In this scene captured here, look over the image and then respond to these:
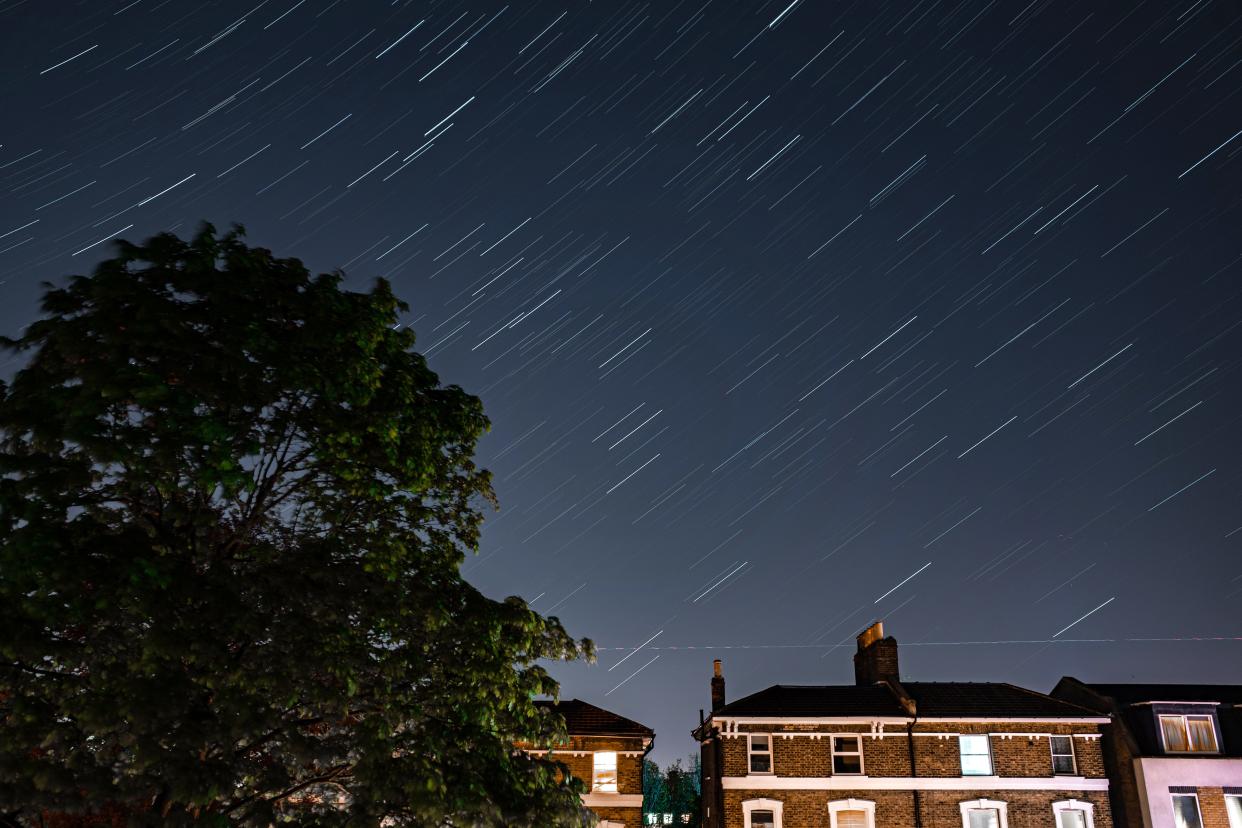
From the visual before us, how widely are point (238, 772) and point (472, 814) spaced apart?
123 inches

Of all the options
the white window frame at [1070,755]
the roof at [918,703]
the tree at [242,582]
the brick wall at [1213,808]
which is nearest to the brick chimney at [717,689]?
the roof at [918,703]

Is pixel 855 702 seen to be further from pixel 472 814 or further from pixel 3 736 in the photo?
pixel 3 736

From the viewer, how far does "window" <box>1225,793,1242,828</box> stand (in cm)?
3841

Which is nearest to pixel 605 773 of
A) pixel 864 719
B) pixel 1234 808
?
pixel 864 719

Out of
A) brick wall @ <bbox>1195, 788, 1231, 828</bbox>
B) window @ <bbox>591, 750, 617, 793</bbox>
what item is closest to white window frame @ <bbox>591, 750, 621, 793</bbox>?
window @ <bbox>591, 750, 617, 793</bbox>

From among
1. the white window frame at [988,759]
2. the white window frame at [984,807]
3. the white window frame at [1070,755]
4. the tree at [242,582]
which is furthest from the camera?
the white window frame at [1070,755]

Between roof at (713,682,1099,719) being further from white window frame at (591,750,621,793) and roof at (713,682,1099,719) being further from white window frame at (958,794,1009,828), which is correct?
white window frame at (591,750,621,793)

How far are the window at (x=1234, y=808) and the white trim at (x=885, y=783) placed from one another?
738cm

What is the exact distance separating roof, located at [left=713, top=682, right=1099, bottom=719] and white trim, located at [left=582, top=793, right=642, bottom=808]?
498cm

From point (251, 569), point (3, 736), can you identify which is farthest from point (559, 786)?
point (3, 736)

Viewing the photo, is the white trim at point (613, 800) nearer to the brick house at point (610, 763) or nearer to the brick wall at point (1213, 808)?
the brick house at point (610, 763)

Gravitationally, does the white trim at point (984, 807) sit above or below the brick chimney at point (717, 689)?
below

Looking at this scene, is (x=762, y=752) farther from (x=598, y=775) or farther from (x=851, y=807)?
(x=598, y=775)

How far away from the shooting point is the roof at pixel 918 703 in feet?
127
